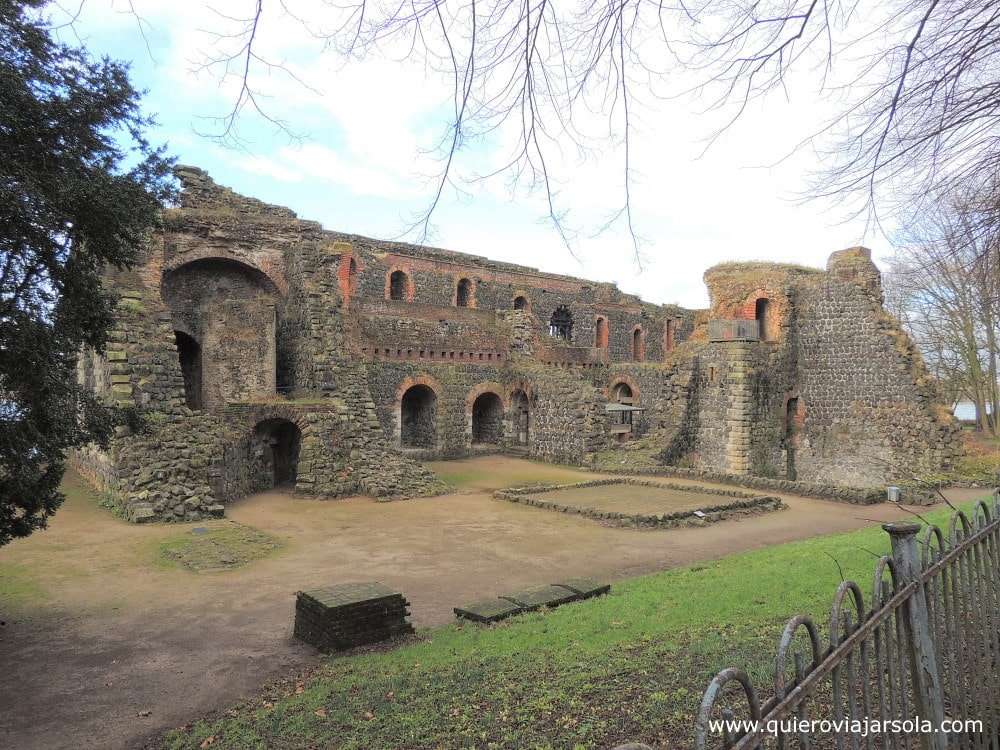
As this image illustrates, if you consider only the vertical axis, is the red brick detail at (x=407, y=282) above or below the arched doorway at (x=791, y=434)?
above

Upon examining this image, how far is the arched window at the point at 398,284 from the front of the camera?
95.2 feet

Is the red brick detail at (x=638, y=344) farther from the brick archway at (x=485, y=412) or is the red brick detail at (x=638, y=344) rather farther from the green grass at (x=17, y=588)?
the green grass at (x=17, y=588)

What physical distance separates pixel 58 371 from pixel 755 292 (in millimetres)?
18727

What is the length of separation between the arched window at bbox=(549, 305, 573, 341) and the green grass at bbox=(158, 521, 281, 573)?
2399 cm

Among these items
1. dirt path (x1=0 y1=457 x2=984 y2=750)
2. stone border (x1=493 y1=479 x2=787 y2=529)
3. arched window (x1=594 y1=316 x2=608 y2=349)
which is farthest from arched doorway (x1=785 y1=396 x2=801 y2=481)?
arched window (x1=594 y1=316 x2=608 y2=349)

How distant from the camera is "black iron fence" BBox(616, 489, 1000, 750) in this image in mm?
2125

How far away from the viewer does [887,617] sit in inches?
106

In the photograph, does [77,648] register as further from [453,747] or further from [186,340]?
[186,340]

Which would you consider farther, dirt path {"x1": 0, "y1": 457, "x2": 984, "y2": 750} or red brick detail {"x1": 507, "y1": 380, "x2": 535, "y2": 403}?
red brick detail {"x1": 507, "y1": 380, "x2": 535, "y2": 403}

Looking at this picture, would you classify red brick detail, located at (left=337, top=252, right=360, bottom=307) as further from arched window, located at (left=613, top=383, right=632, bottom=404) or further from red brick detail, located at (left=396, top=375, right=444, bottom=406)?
arched window, located at (left=613, top=383, right=632, bottom=404)

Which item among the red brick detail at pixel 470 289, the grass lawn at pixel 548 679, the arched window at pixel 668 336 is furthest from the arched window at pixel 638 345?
the grass lawn at pixel 548 679

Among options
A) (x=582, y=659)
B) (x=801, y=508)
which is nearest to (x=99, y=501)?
(x=582, y=659)

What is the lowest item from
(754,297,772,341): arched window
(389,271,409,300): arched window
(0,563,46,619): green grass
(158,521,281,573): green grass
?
(0,563,46,619): green grass

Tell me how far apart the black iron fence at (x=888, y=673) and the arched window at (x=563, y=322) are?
30.1m
